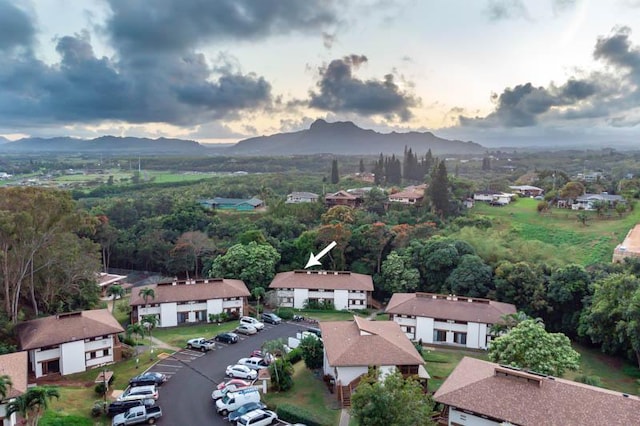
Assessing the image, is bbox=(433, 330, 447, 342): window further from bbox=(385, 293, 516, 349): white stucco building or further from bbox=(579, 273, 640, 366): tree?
bbox=(579, 273, 640, 366): tree

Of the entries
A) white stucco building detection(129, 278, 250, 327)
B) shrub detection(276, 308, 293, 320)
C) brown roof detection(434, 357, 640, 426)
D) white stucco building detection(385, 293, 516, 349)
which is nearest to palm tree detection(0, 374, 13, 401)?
white stucco building detection(129, 278, 250, 327)

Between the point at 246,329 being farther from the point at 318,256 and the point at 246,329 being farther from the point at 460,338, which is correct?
the point at 460,338

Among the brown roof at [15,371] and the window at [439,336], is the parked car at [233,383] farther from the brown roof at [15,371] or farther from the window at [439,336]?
the window at [439,336]

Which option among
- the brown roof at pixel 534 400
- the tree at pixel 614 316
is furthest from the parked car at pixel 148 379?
the tree at pixel 614 316

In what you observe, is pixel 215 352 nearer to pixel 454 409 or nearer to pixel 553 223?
pixel 454 409

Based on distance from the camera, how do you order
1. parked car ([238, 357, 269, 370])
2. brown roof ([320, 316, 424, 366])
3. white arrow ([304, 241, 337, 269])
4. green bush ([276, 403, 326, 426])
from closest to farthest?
green bush ([276, 403, 326, 426]) < brown roof ([320, 316, 424, 366]) < parked car ([238, 357, 269, 370]) < white arrow ([304, 241, 337, 269])

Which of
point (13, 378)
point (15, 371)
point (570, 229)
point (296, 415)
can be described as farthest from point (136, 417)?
point (570, 229)
